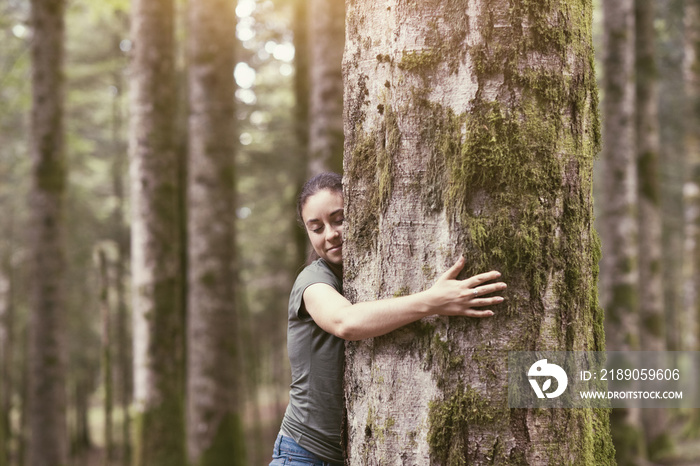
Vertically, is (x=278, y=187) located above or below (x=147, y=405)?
above

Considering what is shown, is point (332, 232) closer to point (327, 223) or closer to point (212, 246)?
point (327, 223)

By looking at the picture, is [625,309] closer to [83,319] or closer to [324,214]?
[324,214]

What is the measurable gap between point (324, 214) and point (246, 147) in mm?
12859

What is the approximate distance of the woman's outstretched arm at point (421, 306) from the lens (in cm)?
211

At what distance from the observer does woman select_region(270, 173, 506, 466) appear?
2.52m

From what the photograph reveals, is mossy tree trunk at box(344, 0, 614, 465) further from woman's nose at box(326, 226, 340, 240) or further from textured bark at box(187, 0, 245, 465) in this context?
textured bark at box(187, 0, 245, 465)

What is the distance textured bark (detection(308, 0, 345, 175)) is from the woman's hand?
592 cm

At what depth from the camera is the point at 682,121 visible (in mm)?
19062

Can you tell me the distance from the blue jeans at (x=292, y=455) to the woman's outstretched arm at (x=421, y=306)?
77 centimetres

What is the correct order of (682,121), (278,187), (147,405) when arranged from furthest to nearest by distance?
(682,121)
(278,187)
(147,405)

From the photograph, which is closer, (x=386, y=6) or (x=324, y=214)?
(x=386, y=6)

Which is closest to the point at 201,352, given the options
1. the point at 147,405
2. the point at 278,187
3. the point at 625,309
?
the point at 147,405

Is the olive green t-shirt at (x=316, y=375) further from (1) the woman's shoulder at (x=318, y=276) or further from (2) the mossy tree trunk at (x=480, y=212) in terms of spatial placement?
(2) the mossy tree trunk at (x=480, y=212)

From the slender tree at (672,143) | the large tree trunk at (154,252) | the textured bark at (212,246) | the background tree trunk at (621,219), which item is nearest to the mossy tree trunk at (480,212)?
the large tree trunk at (154,252)
